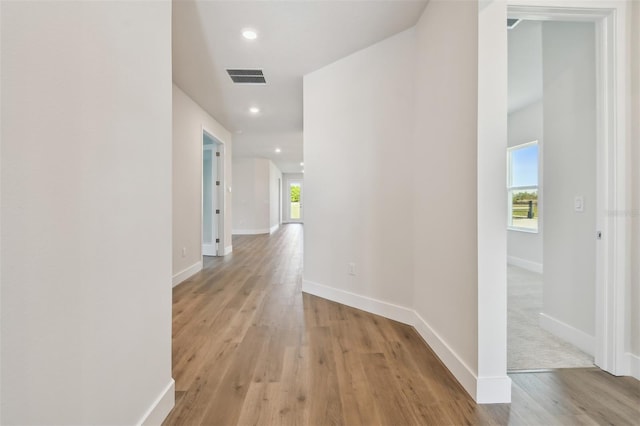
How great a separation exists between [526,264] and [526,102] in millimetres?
2684

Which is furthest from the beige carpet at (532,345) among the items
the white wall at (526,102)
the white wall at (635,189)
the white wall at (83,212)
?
the white wall at (83,212)

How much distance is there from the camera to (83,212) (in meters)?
0.91

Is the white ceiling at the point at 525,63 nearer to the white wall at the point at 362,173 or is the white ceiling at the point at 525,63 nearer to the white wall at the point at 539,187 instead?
the white wall at the point at 539,187

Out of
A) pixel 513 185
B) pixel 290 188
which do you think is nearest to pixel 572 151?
pixel 513 185

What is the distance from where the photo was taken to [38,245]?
0.75 metres

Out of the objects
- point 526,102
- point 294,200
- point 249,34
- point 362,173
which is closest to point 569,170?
point 362,173

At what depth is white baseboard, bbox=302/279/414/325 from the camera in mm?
2576

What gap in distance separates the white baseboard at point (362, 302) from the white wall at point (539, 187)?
3353mm

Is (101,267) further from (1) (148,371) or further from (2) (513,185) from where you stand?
(2) (513,185)

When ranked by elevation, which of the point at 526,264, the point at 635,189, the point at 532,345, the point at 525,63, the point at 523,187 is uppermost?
the point at 525,63

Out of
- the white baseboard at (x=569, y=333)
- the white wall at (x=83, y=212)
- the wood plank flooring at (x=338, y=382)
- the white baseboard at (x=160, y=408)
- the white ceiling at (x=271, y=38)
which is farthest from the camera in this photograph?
the white ceiling at (x=271, y=38)

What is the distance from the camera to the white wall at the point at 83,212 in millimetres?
692

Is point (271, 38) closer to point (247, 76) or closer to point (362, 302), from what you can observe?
point (247, 76)

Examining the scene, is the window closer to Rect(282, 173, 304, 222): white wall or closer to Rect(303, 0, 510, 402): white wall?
Rect(303, 0, 510, 402): white wall
